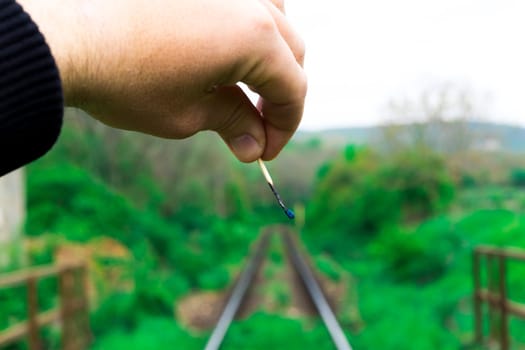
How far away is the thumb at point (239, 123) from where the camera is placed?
1165 millimetres

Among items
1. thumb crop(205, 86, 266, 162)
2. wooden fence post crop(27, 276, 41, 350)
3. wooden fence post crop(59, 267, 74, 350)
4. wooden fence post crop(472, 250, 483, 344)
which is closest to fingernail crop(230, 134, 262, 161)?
thumb crop(205, 86, 266, 162)

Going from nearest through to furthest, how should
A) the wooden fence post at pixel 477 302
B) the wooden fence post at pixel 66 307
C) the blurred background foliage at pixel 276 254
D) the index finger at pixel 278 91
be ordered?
the index finger at pixel 278 91 < the wooden fence post at pixel 66 307 < the wooden fence post at pixel 477 302 < the blurred background foliage at pixel 276 254

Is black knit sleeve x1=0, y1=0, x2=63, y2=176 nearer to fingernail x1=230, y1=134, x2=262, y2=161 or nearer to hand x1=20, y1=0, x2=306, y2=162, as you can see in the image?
hand x1=20, y1=0, x2=306, y2=162

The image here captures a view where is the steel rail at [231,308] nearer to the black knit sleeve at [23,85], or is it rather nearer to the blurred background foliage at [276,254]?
the blurred background foliage at [276,254]

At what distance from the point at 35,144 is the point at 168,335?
7674 millimetres

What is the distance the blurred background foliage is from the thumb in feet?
19.2

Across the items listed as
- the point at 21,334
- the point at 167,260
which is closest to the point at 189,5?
the point at 21,334

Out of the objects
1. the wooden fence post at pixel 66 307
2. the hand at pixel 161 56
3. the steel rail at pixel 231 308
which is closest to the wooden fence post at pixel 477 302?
the steel rail at pixel 231 308

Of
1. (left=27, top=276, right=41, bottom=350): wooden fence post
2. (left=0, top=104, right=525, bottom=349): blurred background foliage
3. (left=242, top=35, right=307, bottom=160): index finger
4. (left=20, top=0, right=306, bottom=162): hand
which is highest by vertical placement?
(left=20, top=0, right=306, bottom=162): hand

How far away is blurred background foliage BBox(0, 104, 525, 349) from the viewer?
339 inches

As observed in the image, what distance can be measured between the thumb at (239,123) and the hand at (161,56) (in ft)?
0.10

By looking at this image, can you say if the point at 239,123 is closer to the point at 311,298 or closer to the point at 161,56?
the point at 161,56

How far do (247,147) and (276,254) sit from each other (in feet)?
73.0

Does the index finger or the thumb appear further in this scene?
the thumb
